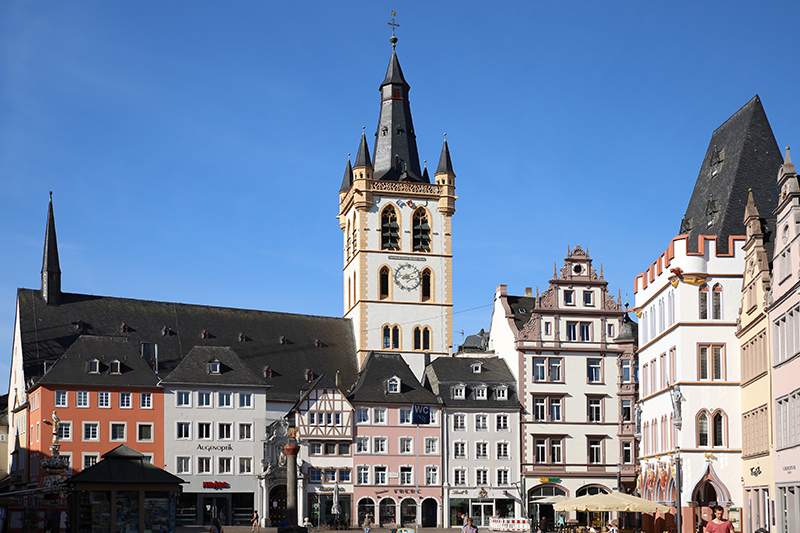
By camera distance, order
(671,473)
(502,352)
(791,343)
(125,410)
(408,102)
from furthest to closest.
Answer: (408,102), (502,352), (125,410), (671,473), (791,343)

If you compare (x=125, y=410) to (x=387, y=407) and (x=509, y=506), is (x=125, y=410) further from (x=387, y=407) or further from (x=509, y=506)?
(x=509, y=506)

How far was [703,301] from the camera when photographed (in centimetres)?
5481

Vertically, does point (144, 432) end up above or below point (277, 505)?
above

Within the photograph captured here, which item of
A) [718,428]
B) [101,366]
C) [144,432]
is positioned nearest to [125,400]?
[144,432]

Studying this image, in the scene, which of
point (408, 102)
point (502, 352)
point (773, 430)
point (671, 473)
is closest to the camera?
point (773, 430)

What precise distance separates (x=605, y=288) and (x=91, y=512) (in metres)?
45.9

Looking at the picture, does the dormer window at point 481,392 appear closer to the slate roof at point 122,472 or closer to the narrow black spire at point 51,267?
the narrow black spire at point 51,267

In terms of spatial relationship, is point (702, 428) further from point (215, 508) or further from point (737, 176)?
point (215, 508)

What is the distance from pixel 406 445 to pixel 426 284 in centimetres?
1799

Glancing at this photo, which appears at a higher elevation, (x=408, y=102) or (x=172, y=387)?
(x=408, y=102)

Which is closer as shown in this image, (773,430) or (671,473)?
(773,430)

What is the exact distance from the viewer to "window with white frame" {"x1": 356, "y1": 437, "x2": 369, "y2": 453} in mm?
80062

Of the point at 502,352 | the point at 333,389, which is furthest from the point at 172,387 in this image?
the point at 502,352

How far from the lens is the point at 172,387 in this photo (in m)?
78.4
